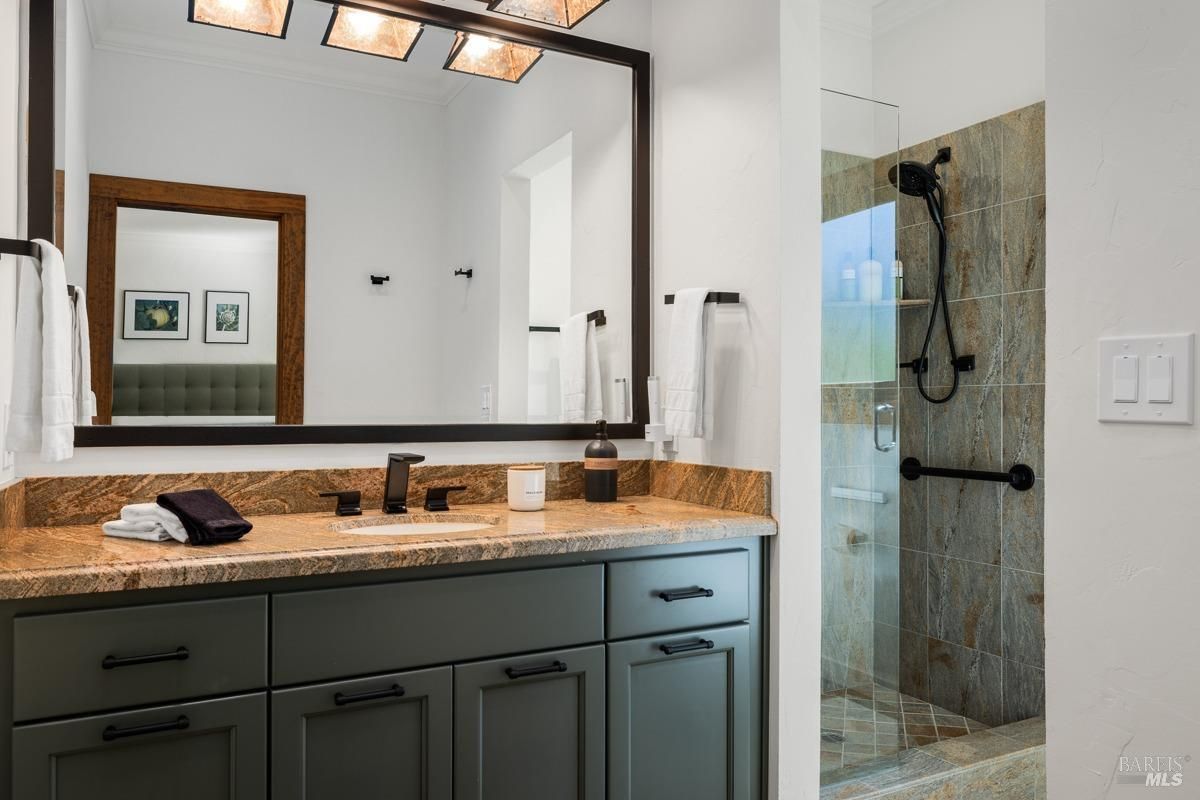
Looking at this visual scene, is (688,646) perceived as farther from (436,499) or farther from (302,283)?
(302,283)

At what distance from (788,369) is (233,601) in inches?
52.5

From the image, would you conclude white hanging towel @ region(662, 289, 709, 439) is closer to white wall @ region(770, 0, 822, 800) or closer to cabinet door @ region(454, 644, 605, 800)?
white wall @ region(770, 0, 822, 800)

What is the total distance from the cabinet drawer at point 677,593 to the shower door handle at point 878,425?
0.68 metres

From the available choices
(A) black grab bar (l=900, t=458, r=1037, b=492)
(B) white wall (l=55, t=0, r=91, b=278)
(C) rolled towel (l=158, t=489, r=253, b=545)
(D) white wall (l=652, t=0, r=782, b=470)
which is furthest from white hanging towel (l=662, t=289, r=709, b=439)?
(B) white wall (l=55, t=0, r=91, b=278)

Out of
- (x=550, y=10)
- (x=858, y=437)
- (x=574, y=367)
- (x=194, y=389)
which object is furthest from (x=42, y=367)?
(x=858, y=437)

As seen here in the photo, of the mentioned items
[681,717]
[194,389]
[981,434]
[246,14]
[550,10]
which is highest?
[550,10]

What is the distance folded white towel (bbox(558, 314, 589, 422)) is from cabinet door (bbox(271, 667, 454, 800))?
3.18 feet

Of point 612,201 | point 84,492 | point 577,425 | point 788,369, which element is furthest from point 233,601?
point 612,201

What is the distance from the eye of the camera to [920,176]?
2.96m

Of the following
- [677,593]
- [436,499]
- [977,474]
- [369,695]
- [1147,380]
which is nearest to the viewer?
[1147,380]

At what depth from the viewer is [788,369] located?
2.03 m

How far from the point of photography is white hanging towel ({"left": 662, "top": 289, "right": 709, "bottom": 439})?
2141 millimetres

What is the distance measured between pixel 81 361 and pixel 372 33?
1109 mm

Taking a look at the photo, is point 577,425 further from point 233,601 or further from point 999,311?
point 999,311
